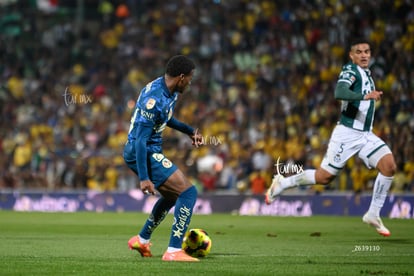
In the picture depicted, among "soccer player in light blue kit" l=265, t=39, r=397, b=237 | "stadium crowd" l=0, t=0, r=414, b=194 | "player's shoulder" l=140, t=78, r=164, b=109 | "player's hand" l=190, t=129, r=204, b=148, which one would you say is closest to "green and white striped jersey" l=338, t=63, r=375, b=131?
"soccer player in light blue kit" l=265, t=39, r=397, b=237

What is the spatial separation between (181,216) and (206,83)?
63.6ft

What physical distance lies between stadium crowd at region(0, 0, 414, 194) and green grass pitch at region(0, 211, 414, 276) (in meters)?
4.81

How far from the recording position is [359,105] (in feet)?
44.1

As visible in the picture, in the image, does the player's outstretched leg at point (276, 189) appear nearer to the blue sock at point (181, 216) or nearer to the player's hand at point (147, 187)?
the blue sock at point (181, 216)

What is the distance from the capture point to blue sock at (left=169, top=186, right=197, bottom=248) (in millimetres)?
10359

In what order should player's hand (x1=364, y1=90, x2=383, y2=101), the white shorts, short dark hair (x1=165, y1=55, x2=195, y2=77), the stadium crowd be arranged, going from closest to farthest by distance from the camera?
short dark hair (x1=165, y1=55, x2=195, y2=77)
player's hand (x1=364, y1=90, x2=383, y2=101)
the white shorts
the stadium crowd

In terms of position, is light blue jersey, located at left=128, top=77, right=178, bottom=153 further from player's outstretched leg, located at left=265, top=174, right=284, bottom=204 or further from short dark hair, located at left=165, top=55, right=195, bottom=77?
player's outstretched leg, located at left=265, top=174, right=284, bottom=204

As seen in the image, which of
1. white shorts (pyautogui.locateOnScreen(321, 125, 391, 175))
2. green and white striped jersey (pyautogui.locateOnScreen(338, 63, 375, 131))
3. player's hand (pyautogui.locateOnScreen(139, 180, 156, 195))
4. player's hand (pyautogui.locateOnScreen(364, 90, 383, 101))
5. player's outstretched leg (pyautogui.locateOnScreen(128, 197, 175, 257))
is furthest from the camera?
white shorts (pyautogui.locateOnScreen(321, 125, 391, 175))

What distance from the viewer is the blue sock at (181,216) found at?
1036cm

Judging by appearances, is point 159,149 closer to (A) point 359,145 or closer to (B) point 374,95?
(B) point 374,95

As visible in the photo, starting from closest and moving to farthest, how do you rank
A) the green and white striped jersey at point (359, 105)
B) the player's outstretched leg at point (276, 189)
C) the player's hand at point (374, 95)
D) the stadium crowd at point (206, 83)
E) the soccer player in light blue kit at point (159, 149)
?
the soccer player in light blue kit at point (159, 149) < the player's hand at point (374, 95) < the green and white striped jersey at point (359, 105) < the player's outstretched leg at point (276, 189) < the stadium crowd at point (206, 83)

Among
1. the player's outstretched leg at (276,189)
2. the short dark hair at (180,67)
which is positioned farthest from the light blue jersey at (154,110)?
the player's outstretched leg at (276,189)

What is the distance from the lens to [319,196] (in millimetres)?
22969

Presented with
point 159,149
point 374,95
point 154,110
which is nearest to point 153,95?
point 154,110
